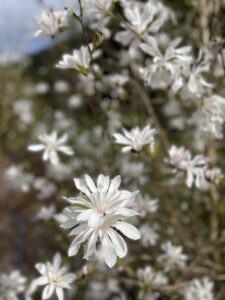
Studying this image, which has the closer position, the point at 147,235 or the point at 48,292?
the point at 48,292

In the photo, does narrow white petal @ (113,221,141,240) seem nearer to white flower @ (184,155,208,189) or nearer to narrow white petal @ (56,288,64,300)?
narrow white petal @ (56,288,64,300)

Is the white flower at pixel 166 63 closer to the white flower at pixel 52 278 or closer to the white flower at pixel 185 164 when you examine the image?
the white flower at pixel 185 164

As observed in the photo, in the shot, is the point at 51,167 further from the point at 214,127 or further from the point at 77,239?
the point at 77,239

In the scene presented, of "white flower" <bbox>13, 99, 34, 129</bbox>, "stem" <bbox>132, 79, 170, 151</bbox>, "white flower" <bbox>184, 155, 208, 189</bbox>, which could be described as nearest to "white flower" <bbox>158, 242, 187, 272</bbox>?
"stem" <bbox>132, 79, 170, 151</bbox>

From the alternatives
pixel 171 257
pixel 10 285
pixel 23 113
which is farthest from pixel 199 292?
pixel 23 113

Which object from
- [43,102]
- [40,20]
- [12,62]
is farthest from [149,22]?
[43,102]

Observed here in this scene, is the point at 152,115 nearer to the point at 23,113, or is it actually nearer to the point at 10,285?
the point at 10,285

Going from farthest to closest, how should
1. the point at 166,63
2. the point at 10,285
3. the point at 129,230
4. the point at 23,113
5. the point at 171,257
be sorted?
the point at 23,113
the point at 171,257
the point at 10,285
the point at 166,63
the point at 129,230

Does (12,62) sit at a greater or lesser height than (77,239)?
greater
